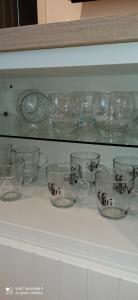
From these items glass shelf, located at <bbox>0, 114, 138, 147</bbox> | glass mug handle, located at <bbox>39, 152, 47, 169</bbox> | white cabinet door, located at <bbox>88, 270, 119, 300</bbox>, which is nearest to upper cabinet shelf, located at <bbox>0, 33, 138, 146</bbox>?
glass shelf, located at <bbox>0, 114, 138, 147</bbox>

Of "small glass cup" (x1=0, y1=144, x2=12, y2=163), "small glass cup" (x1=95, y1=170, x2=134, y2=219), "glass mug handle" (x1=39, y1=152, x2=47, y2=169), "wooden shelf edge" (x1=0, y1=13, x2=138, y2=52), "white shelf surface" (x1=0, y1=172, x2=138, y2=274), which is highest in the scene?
"wooden shelf edge" (x1=0, y1=13, x2=138, y2=52)

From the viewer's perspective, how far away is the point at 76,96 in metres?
0.85

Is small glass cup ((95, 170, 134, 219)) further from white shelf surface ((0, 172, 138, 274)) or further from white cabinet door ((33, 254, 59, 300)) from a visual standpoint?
white cabinet door ((33, 254, 59, 300))

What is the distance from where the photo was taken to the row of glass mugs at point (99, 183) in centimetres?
69

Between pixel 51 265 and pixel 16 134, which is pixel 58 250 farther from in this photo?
pixel 16 134

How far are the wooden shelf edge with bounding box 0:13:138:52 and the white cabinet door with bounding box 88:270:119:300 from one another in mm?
425

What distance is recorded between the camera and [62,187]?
2.49ft

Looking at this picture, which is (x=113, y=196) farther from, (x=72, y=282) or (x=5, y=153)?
(x=5, y=153)

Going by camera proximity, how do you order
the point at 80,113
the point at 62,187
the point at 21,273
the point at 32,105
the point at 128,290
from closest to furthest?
the point at 128,290, the point at 21,273, the point at 62,187, the point at 80,113, the point at 32,105

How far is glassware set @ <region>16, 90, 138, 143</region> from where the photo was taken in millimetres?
775

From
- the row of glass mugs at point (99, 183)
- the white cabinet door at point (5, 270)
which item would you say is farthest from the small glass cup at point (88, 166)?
the white cabinet door at point (5, 270)

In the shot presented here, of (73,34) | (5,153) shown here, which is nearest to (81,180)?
(5,153)

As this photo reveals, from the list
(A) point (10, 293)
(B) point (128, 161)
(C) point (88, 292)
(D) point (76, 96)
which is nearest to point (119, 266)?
(C) point (88, 292)

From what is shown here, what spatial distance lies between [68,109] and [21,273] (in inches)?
18.0
